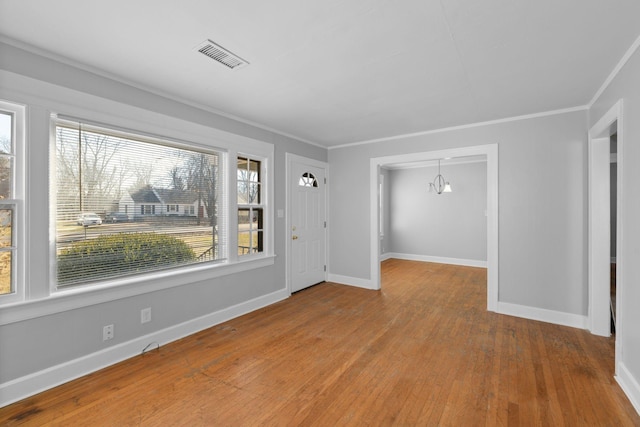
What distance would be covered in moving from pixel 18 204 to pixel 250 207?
7.33 ft

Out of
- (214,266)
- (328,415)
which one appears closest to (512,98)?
(328,415)

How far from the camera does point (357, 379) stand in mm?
2326

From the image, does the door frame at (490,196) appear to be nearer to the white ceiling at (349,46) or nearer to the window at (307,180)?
the white ceiling at (349,46)

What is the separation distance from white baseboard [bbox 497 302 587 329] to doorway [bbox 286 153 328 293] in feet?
9.24

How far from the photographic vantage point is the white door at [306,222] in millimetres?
4656

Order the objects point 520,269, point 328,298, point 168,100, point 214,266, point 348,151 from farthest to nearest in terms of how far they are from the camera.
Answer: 1. point 348,151
2. point 328,298
3. point 520,269
4. point 214,266
5. point 168,100

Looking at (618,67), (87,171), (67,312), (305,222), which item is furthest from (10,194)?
(618,67)

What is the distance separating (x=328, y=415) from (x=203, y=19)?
8.77ft

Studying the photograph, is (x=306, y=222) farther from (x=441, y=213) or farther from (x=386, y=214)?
(x=441, y=213)

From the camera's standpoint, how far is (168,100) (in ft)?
9.73

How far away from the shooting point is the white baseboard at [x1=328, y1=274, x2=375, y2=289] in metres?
4.98

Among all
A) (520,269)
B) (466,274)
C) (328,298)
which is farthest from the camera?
(466,274)

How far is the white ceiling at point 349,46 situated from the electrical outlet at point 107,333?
2204mm

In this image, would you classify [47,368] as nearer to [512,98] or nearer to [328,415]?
[328,415]
